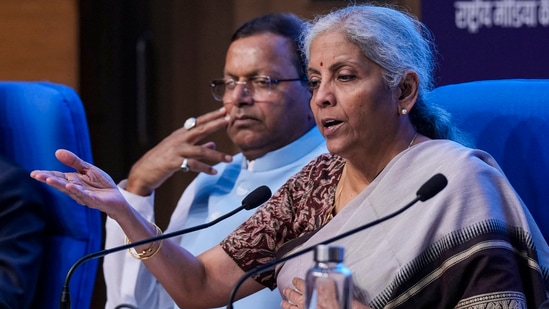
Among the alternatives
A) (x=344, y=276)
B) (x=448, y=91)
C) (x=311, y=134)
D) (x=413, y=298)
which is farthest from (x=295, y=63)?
(x=344, y=276)

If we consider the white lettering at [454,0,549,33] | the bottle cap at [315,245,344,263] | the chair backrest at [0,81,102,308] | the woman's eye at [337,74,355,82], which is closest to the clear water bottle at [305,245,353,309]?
the bottle cap at [315,245,344,263]

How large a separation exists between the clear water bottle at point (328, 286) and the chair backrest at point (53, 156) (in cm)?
109

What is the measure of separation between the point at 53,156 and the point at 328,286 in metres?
1.17

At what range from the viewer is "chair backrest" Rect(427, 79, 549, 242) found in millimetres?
2145

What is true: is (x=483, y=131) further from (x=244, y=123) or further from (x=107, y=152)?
(x=107, y=152)

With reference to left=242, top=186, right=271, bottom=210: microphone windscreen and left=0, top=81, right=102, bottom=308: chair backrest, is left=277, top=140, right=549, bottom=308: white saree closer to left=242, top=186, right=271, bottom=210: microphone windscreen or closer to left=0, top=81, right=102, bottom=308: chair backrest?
left=242, top=186, right=271, bottom=210: microphone windscreen

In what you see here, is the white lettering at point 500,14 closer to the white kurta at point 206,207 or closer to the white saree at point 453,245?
the white kurta at point 206,207

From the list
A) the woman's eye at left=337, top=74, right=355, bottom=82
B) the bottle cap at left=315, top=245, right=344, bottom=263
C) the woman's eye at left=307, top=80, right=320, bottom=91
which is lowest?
the bottle cap at left=315, top=245, right=344, bottom=263

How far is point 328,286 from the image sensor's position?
159 cm

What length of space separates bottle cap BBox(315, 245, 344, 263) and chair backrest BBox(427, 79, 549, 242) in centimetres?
73

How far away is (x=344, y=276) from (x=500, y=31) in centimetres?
152

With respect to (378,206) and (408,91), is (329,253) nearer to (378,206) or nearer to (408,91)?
Answer: (378,206)

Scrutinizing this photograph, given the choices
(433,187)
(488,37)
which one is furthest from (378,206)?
(488,37)

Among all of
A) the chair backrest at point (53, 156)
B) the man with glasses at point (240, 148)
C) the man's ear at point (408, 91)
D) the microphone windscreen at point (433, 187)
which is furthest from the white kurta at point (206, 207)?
the microphone windscreen at point (433, 187)
